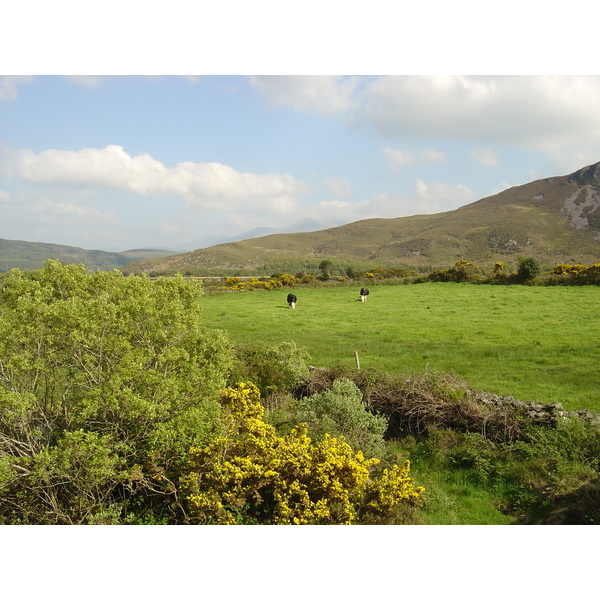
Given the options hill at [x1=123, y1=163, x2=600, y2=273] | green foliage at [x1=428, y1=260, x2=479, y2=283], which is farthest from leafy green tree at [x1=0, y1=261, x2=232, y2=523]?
hill at [x1=123, y1=163, x2=600, y2=273]

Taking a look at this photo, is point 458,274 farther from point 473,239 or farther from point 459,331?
point 473,239

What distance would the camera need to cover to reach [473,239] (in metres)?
105

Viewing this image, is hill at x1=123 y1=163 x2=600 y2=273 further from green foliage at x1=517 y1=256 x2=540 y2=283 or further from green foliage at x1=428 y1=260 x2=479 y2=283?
green foliage at x1=517 y1=256 x2=540 y2=283

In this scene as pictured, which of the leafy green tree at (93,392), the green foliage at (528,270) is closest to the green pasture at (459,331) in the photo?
the green foliage at (528,270)

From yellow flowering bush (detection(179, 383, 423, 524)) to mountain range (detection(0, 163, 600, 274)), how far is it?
7639cm

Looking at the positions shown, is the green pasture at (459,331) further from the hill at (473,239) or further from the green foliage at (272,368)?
the hill at (473,239)

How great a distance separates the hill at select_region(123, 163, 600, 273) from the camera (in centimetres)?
9355

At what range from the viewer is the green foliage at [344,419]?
25.9 feet

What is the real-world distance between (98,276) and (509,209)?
455 ft

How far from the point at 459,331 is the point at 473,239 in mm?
95792

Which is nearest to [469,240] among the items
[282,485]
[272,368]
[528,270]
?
[528,270]

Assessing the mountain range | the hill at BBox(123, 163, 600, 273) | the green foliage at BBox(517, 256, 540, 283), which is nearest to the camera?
the green foliage at BBox(517, 256, 540, 283)

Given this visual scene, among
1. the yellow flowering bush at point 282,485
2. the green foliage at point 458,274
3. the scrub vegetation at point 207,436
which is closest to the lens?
the scrub vegetation at point 207,436

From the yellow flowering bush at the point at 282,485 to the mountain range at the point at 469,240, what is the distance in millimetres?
76394
